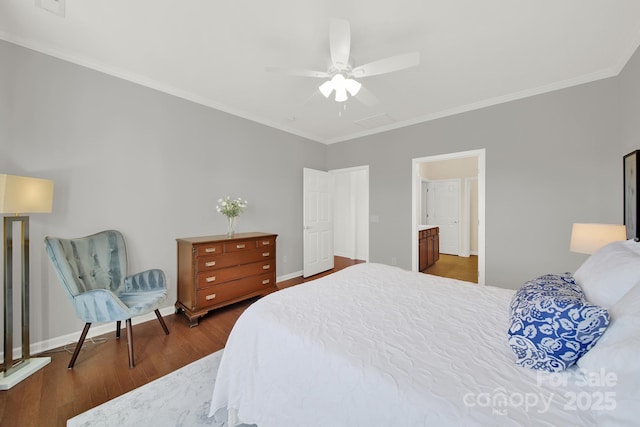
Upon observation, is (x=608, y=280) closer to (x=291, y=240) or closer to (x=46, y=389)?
(x=46, y=389)

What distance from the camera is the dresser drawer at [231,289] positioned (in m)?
2.79

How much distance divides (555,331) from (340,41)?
2.03 meters

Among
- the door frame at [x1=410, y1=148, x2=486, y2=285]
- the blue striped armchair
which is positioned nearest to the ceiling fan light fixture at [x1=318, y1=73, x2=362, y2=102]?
the door frame at [x1=410, y1=148, x2=486, y2=285]

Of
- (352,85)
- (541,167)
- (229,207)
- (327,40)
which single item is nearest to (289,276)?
(229,207)

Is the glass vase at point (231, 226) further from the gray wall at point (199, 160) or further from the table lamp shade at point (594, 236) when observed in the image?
the table lamp shade at point (594, 236)

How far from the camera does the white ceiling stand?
1771mm

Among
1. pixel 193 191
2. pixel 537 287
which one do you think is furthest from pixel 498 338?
pixel 193 191

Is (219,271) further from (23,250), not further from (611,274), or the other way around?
(611,274)

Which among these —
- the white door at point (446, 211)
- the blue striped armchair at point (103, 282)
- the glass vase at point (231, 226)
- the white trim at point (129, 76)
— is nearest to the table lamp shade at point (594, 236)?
the glass vase at point (231, 226)

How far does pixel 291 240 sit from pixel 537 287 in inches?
143

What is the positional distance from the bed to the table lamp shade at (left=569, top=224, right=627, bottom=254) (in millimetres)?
1036

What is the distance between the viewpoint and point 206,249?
9.21 ft

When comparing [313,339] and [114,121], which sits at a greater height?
[114,121]

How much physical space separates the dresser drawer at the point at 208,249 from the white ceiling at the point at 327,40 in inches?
74.9
